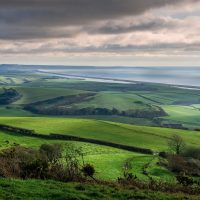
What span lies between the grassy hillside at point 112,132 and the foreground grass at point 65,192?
68.7m

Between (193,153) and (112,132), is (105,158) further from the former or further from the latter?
(112,132)

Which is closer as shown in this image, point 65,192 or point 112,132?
point 65,192

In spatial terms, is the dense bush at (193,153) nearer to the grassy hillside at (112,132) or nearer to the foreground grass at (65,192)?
the grassy hillside at (112,132)

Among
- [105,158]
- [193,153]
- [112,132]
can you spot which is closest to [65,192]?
[105,158]

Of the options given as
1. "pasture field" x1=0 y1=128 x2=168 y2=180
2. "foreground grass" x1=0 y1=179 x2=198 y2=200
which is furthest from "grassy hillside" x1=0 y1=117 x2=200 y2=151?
"foreground grass" x1=0 y1=179 x2=198 y2=200

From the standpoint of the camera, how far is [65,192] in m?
27.0

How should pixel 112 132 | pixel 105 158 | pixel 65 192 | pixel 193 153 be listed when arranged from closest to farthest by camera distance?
pixel 65 192 → pixel 105 158 → pixel 193 153 → pixel 112 132

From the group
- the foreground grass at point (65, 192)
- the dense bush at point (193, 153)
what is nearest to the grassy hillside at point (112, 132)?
the dense bush at point (193, 153)

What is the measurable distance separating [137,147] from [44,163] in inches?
2594

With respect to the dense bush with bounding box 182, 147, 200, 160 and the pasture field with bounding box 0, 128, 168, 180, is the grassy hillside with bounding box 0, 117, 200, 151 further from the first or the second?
the dense bush with bounding box 182, 147, 200, 160

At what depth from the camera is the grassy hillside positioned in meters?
105

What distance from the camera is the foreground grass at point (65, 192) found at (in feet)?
84.0

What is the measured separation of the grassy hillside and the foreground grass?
2703 inches

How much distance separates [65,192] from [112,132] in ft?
294
